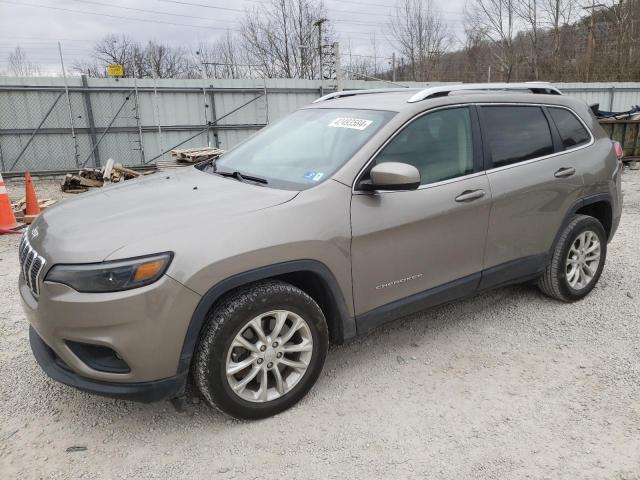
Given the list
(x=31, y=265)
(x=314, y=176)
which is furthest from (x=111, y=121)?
(x=314, y=176)

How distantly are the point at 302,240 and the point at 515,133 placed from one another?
1.98 meters

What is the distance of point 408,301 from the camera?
124 inches

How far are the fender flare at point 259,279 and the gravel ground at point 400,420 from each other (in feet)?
1.51

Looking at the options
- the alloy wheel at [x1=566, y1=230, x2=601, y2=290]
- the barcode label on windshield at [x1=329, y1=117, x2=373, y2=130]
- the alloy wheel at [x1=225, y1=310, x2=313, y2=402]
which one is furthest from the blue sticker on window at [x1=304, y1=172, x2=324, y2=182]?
the alloy wheel at [x1=566, y1=230, x2=601, y2=290]

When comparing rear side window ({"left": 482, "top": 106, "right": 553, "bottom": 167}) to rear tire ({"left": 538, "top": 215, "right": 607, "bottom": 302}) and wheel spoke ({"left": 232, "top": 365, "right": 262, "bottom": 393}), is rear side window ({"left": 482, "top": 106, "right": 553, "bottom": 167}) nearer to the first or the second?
rear tire ({"left": 538, "top": 215, "right": 607, "bottom": 302})

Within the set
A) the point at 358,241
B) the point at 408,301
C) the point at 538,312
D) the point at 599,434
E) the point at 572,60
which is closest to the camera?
the point at 599,434

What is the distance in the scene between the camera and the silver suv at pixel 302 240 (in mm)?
2342

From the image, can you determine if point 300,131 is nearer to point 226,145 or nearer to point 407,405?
point 407,405

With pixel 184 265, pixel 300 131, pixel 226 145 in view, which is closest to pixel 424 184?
pixel 300 131

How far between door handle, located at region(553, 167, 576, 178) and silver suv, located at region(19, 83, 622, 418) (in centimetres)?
1

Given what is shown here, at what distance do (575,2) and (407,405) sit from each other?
131 ft

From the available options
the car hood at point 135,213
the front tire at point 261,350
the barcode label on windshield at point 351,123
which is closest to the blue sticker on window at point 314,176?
the car hood at point 135,213

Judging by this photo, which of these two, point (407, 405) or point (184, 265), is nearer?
point (184, 265)

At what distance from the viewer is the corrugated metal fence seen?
1391cm
